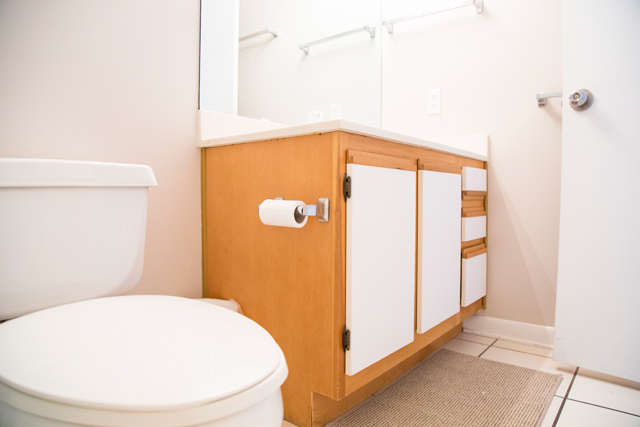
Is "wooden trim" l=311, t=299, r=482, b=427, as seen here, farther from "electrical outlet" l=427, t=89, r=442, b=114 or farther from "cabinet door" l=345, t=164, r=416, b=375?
"electrical outlet" l=427, t=89, r=442, b=114

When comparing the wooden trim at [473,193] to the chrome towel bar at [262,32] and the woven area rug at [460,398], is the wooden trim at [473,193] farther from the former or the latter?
the chrome towel bar at [262,32]

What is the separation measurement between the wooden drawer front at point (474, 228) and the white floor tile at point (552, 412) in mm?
588

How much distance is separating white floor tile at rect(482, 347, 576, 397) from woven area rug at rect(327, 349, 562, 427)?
0.03 metres

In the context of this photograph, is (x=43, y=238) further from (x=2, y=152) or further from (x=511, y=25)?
(x=511, y=25)

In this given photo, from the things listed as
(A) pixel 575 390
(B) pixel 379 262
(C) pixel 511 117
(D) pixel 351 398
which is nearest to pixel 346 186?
(B) pixel 379 262

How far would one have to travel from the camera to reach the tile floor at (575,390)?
107 centimetres

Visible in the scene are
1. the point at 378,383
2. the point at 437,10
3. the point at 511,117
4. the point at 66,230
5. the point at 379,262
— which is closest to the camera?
the point at 66,230

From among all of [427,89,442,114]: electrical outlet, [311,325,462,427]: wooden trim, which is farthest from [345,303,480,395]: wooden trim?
[427,89,442,114]: electrical outlet

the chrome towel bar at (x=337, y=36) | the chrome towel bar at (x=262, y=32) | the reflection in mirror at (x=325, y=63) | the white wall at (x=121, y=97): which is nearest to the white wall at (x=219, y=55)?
the white wall at (x=121, y=97)

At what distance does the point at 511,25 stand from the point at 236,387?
6.00 ft

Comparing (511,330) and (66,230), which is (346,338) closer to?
(66,230)

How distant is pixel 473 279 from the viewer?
1573 mm

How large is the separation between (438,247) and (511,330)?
73 centimetres

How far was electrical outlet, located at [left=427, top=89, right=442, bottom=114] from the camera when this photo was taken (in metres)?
1.86
